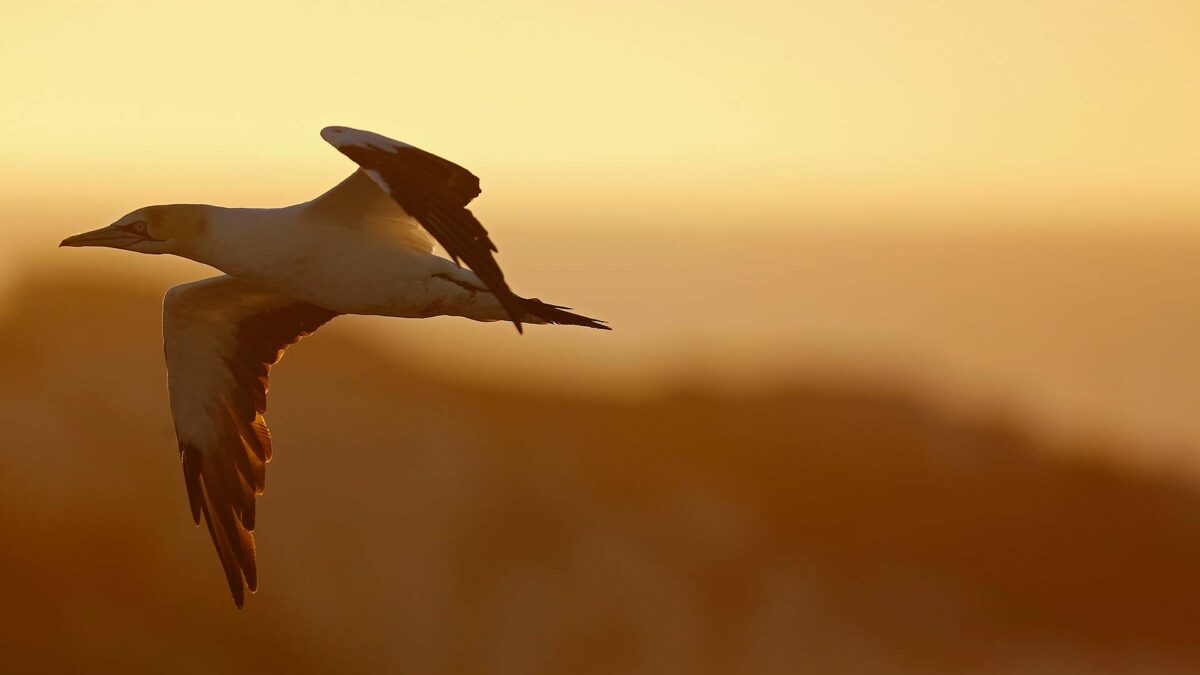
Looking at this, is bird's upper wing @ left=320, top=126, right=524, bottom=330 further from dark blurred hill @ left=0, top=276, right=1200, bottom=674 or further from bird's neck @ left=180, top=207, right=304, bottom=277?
dark blurred hill @ left=0, top=276, right=1200, bottom=674

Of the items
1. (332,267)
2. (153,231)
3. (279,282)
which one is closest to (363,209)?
(332,267)

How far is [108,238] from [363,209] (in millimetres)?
1691

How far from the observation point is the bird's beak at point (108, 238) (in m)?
10.4

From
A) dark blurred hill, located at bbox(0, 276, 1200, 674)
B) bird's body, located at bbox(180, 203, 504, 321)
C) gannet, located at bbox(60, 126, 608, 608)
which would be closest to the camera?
gannet, located at bbox(60, 126, 608, 608)

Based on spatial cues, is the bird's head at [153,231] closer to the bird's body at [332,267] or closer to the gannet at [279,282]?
the gannet at [279,282]

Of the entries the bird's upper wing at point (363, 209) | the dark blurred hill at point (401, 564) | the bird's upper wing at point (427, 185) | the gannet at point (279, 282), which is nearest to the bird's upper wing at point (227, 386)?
the gannet at point (279, 282)

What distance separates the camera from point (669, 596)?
4553 centimetres

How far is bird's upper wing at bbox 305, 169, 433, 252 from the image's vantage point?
1012 centimetres

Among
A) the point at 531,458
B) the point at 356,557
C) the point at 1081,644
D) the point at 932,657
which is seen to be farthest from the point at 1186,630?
the point at 356,557

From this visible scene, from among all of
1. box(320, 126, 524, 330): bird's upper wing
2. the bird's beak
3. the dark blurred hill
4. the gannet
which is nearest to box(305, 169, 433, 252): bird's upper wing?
the gannet

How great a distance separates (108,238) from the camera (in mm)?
10492

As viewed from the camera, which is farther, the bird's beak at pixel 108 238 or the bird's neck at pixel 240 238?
the bird's beak at pixel 108 238

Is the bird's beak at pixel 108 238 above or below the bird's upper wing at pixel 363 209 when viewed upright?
below

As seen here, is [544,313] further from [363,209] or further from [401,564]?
[401,564]
